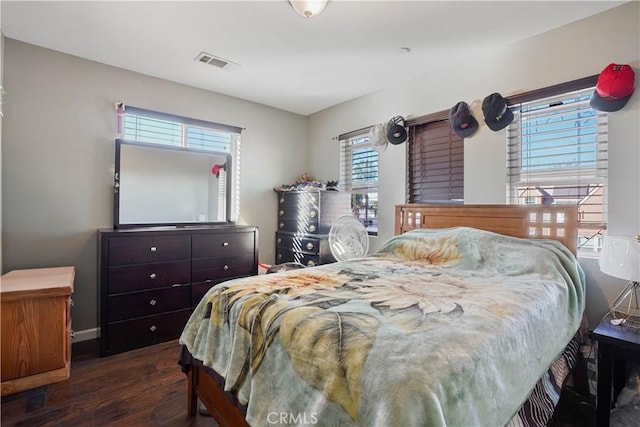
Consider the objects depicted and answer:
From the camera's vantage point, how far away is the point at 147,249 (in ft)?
8.51

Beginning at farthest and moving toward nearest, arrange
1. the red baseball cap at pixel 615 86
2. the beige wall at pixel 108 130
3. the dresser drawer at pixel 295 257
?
the dresser drawer at pixel 295 257, the beige wall at pixel 108 130, the red baseball cap at pixel 615 86

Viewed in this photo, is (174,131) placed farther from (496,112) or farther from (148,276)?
(496,112)

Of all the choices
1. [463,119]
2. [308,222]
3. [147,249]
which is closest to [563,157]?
[463,119]

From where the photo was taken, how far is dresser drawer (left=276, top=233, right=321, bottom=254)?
333 cm

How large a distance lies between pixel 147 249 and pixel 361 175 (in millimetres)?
2345

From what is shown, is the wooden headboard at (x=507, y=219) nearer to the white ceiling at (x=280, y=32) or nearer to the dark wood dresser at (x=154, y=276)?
the white ceiling at (x=280, y=32)

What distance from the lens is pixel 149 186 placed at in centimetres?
300

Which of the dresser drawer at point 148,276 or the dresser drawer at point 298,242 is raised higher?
the dresser drawer at point 298,242

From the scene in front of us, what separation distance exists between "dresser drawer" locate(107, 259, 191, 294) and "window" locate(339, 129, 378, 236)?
1938mm

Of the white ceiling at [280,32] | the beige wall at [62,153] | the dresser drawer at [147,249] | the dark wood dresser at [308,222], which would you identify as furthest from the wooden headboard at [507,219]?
the beige wall at [62,153]

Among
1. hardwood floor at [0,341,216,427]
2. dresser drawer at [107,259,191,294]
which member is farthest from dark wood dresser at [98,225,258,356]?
hardwood floor at [0,341,216,427]

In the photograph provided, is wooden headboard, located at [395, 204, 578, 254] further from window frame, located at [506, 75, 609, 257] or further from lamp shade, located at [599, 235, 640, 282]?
lamp shade, located at [599, 235, 640, 282]

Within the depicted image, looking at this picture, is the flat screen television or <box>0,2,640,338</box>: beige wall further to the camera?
the flat screen television

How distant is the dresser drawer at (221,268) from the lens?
2863 millimetres
